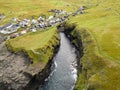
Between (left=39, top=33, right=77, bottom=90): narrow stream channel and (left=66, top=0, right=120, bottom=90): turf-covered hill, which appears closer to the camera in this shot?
(left=66, top=0, right=120, bottom=90): turf-covered hill

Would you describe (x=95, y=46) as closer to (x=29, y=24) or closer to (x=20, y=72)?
(x=20, y=72)

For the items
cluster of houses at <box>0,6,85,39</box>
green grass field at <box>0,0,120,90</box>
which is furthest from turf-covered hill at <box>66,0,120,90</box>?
cluster of houses at <box>0,6,85,39</box>

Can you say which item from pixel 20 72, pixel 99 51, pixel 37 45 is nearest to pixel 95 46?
pixel 99 51

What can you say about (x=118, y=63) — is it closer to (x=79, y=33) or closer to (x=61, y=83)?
(x=61, y=83)

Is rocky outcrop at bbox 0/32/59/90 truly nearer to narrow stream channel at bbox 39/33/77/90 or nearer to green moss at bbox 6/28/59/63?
green moss at bbox 6/28/59/63

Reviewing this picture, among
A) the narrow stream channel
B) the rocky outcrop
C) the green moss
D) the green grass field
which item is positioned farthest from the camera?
the green moss
